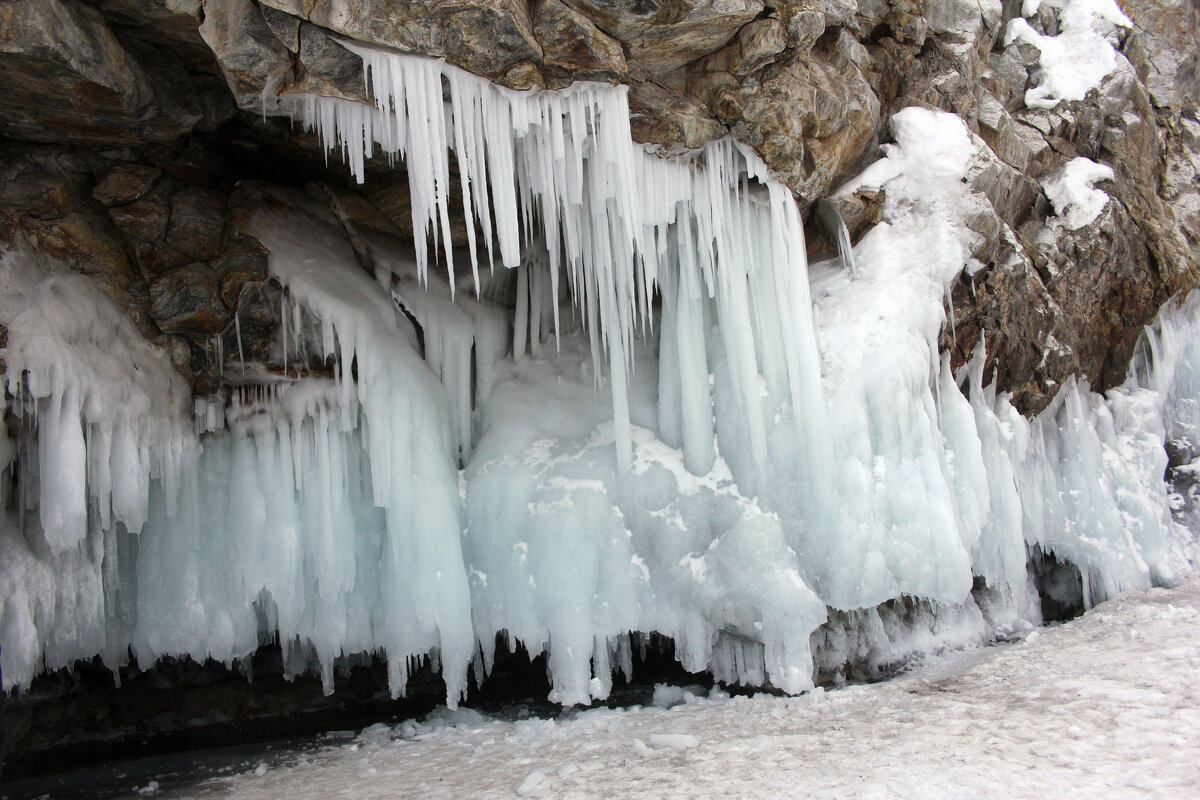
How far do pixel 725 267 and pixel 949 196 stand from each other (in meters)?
2.31

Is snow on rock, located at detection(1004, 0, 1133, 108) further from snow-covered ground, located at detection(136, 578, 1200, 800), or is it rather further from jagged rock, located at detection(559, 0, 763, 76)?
snow-covered ground, located at detection(136, 578, 1200, 800)

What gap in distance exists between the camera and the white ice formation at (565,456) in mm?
6172

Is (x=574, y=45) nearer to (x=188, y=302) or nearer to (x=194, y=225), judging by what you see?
(x=194, y=225)

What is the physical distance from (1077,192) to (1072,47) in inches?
96.3

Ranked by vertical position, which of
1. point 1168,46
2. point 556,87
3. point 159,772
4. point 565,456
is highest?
point 1168,46

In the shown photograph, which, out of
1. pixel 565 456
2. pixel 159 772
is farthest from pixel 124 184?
pixel 159 772

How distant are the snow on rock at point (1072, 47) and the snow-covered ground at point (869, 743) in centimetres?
593

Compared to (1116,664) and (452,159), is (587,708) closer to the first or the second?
(1116,664)

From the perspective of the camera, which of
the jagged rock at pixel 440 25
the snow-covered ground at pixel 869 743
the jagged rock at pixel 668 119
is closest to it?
the snow-covered ground at pixel 869 743

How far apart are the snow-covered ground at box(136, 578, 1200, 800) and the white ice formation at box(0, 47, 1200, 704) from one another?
49 centimetres

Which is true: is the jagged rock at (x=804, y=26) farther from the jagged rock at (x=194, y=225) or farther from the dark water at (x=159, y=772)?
the dark water at (x=159, y=772)

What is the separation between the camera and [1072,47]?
32.4ft

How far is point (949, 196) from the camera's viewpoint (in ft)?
24.4

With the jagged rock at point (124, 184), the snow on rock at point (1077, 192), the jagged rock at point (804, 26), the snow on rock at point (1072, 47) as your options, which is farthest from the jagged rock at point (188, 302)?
the snow on rock at point (1072, 47)
